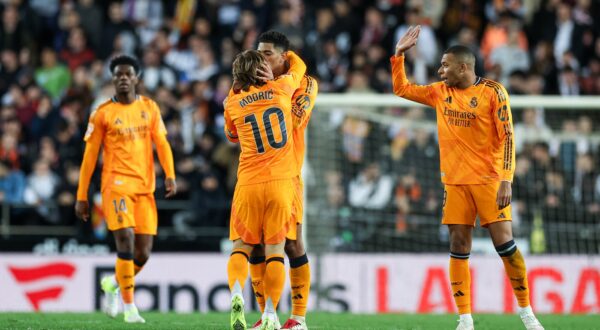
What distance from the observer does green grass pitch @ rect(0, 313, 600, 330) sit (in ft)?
36.8

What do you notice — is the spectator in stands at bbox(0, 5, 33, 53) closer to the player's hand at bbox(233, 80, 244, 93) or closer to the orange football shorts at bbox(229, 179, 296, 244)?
the player's hand at bbox(233, 80, 244, 93)

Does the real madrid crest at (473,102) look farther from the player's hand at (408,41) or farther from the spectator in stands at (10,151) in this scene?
the spectator in stands at (10,151)

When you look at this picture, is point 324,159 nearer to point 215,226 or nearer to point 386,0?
point 215,226

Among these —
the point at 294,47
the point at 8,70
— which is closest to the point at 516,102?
the point at 294,47

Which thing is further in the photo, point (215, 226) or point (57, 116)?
point (57, 116)

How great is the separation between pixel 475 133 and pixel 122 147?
3.77 meters

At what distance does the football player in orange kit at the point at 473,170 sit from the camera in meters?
10.3

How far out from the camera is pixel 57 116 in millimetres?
18578

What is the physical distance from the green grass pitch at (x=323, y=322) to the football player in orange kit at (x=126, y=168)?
518mm

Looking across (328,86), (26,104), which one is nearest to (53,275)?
(26,104)

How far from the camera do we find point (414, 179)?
16578mm

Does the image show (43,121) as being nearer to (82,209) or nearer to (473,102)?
(82,209)

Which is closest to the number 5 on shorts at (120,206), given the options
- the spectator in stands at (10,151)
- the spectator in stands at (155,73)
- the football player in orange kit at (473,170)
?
the football player in orange kit at (473,170)

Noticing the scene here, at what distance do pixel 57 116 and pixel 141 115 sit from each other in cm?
674
